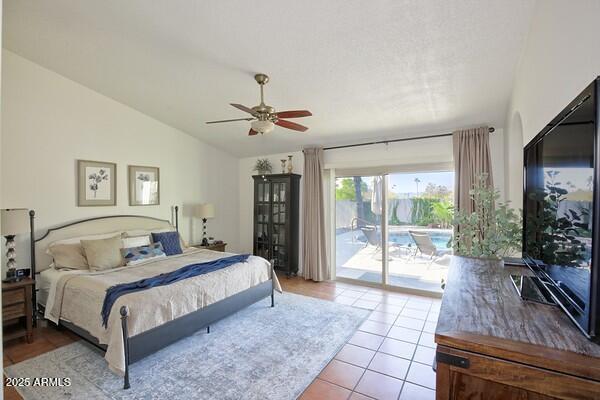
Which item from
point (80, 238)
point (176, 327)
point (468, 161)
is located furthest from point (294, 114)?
point (80, 238)

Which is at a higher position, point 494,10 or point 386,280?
point 494,10

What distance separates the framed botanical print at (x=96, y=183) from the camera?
12.8 ft

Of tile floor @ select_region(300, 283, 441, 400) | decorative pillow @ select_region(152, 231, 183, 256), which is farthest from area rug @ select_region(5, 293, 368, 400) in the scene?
decorative pillow @ select_region(152, 231, 183, 256)

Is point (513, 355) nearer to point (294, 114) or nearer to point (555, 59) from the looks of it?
point (555, 59)

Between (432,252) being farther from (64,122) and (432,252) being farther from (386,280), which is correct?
(64,122)

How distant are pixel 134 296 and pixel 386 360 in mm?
2335

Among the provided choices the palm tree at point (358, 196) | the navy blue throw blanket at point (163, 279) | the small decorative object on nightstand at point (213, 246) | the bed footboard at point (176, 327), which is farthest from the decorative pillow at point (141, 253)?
the palm tree at point (358, 196)

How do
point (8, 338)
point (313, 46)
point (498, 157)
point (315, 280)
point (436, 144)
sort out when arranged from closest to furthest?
point (313, 46), point (8, 338), point (498, 157), point (436, 144), point (315, 280)

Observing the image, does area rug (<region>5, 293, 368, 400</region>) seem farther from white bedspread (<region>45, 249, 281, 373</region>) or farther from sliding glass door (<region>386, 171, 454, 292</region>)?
sliding glass door (<region>386, 171, 454, 292</region>)

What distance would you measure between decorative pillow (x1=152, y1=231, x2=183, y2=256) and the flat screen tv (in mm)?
4190

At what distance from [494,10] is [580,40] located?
1117mm

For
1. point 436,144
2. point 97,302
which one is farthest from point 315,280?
point 97,302

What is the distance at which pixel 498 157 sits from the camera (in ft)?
12.3

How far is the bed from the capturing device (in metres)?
2.35
